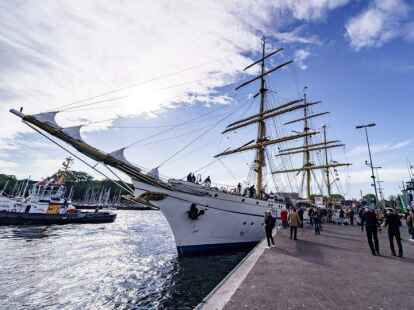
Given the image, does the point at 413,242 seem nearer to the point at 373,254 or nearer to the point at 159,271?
the point at 373,254

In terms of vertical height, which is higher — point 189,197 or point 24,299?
point 189,197

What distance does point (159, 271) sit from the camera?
35.2ft

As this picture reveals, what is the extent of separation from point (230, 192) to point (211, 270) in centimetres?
555

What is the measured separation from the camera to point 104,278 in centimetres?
959

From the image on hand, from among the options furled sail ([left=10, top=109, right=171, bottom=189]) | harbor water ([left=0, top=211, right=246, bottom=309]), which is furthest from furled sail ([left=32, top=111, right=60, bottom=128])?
harbor water ([left=0, top=211, right=246, bottom=309])

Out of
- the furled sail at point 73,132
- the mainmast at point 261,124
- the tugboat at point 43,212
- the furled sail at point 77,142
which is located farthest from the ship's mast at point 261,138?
the tugboat at point 43,212

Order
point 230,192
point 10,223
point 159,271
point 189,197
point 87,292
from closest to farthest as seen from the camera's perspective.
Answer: point 87,292 < point 159,271 < point 189,197 < point 230,192 < point 10,223

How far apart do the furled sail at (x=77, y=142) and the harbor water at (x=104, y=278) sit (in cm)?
514

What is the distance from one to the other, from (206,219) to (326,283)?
981 cm

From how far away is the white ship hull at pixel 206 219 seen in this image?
44.4 feet

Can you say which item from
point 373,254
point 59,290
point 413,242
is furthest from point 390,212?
point 59,290

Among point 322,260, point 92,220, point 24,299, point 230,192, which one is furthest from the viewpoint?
point 92,220

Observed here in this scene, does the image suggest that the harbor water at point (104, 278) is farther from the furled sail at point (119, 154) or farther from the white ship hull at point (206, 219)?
the furled sail at point (119, 154)

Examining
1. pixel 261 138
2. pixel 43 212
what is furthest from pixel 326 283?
pixel 43 212
